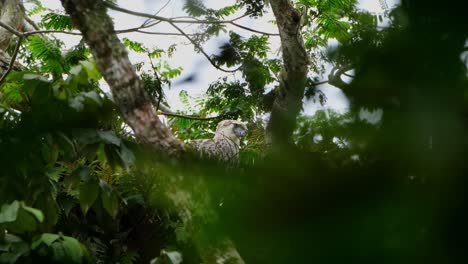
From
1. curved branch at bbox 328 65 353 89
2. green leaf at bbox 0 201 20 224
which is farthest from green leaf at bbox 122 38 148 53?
curved branch at bbox 328 65 353 89

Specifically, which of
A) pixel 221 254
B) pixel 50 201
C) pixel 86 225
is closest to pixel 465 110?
pixel 221 254

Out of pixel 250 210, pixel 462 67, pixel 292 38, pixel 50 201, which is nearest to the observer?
pixel 462 67

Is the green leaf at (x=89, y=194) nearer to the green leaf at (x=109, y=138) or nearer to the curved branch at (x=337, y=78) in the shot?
the green leaf at (x=109, y=138)

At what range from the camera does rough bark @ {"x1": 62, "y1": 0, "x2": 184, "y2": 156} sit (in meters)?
1.56

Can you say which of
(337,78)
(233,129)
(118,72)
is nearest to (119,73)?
(118,72)

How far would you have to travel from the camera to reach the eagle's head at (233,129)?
541cm

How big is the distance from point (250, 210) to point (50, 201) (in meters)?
1.85

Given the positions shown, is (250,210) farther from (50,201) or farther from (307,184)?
(50,201)

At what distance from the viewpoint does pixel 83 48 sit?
3697mm

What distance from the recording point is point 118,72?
1.63m

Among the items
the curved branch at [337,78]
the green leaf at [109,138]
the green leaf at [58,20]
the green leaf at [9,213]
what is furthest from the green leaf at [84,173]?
the curved branch at [337,78]

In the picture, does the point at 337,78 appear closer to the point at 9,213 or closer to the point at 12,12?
the point at 9,213

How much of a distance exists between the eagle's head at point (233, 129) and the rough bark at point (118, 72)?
3716 mm

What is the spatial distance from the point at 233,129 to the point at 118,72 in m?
3.84
